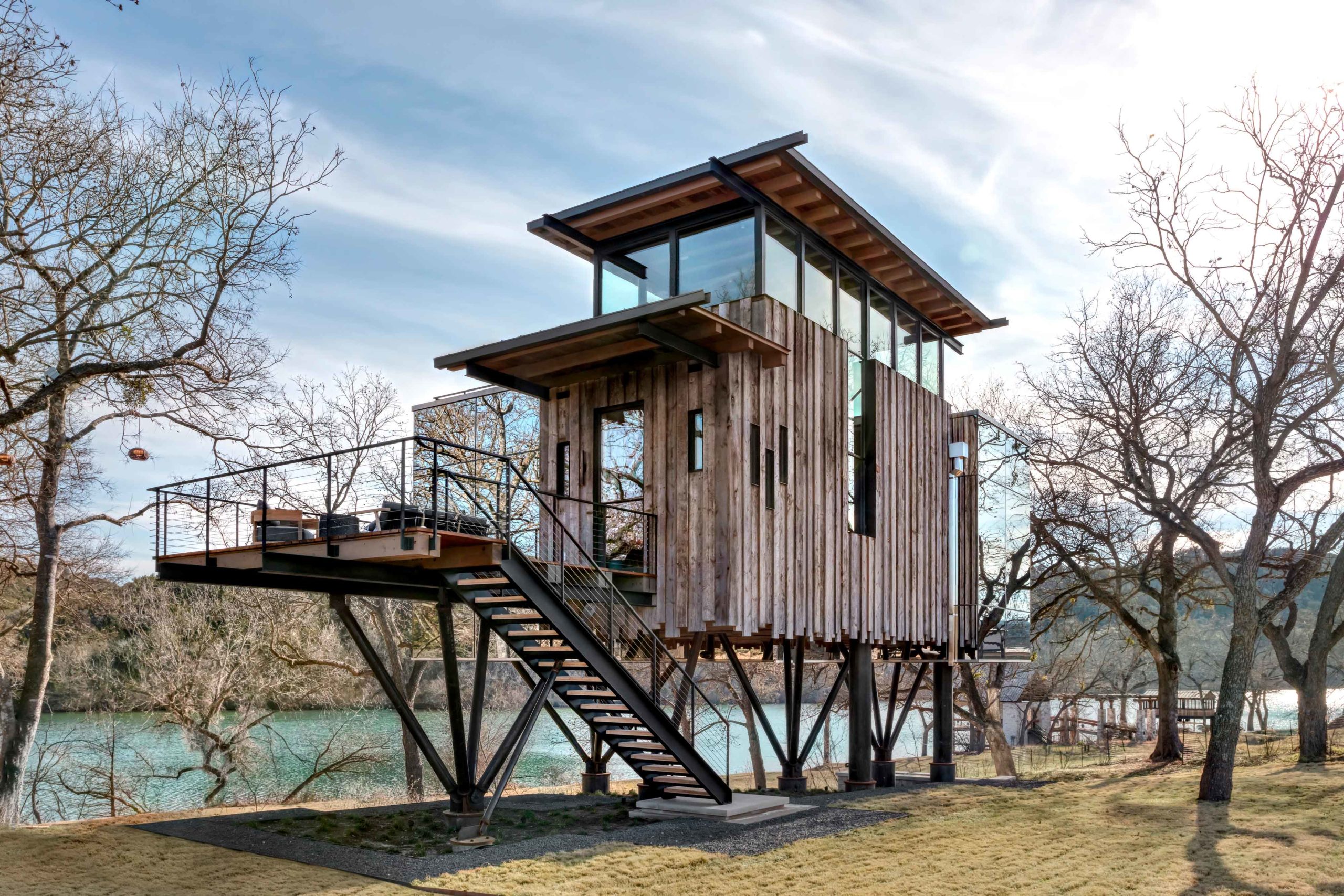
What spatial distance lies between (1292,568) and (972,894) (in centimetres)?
1289

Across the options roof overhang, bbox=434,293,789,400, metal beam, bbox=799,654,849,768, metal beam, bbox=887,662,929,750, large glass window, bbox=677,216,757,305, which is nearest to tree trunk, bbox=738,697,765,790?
metal beam, bbox=887,662,929,750

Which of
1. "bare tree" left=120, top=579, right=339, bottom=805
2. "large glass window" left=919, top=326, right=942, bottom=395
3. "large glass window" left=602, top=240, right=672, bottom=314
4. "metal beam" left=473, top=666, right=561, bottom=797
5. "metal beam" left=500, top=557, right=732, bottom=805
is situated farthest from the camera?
"bare tree" left=120, top=579, right=339, bottom=805

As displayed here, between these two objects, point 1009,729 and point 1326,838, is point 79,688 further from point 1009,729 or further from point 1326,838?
point 1009,729

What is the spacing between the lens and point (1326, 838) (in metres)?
10.8

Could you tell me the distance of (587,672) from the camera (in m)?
12.1

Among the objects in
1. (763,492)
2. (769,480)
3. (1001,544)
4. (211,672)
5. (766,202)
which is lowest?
(211,672)

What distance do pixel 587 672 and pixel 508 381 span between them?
4781 millimetres

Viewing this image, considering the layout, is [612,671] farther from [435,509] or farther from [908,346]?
[908,346]

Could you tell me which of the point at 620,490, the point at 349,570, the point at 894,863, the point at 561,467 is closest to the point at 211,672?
the point at 561,467

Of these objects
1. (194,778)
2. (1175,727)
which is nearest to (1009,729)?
(1175,727)

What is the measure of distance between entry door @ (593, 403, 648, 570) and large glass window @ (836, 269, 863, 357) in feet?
12.4

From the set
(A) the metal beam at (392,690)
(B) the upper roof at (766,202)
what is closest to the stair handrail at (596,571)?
(A) the metal beam at (392,690)

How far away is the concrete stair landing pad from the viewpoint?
13.0 m

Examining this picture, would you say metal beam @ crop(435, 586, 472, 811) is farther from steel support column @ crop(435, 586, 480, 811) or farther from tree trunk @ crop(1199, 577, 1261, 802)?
tree trunk @ crop(1199, 577, 1261, 802)
